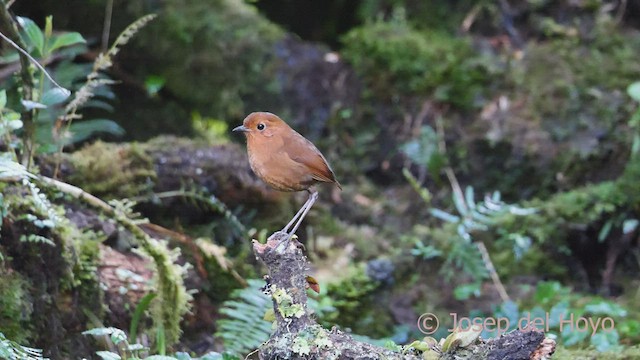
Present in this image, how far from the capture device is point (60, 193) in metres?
3.85

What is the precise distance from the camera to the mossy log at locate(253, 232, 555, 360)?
2.63m

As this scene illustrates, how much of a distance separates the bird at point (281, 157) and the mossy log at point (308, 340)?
0.28m

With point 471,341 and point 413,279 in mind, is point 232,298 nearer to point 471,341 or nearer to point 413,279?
point 413,279

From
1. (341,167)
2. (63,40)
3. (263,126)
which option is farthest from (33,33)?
(341,167)

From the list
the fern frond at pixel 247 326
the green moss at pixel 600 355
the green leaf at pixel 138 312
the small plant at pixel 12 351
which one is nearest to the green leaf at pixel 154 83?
the fern frond at pixel 247 326

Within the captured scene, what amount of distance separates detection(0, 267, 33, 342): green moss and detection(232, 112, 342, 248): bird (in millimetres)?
1144

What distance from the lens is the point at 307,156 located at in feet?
10.9

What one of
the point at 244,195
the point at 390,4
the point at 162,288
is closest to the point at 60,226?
the point at 162,288

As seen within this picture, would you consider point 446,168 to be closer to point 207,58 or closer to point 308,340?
point 207,58

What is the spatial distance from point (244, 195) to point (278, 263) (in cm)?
244

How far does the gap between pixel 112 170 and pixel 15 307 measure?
5.14ft

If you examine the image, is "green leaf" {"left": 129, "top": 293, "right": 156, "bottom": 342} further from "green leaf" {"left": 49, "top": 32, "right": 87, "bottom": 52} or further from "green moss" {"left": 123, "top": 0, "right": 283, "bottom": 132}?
"green moss" {"left": 123, "top": 0, "right": 283, "bottom": 132}

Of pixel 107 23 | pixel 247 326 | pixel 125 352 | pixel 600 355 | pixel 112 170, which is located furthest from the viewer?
pixel 107 23

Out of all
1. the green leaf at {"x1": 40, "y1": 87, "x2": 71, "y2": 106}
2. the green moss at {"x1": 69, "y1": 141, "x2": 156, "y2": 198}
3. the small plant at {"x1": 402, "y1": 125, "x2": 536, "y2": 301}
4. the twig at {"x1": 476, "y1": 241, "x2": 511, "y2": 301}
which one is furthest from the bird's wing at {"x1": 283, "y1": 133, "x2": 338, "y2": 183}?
the twig at {"x1": 476, "y1": 241, "x2": 511, "y2": 301}
